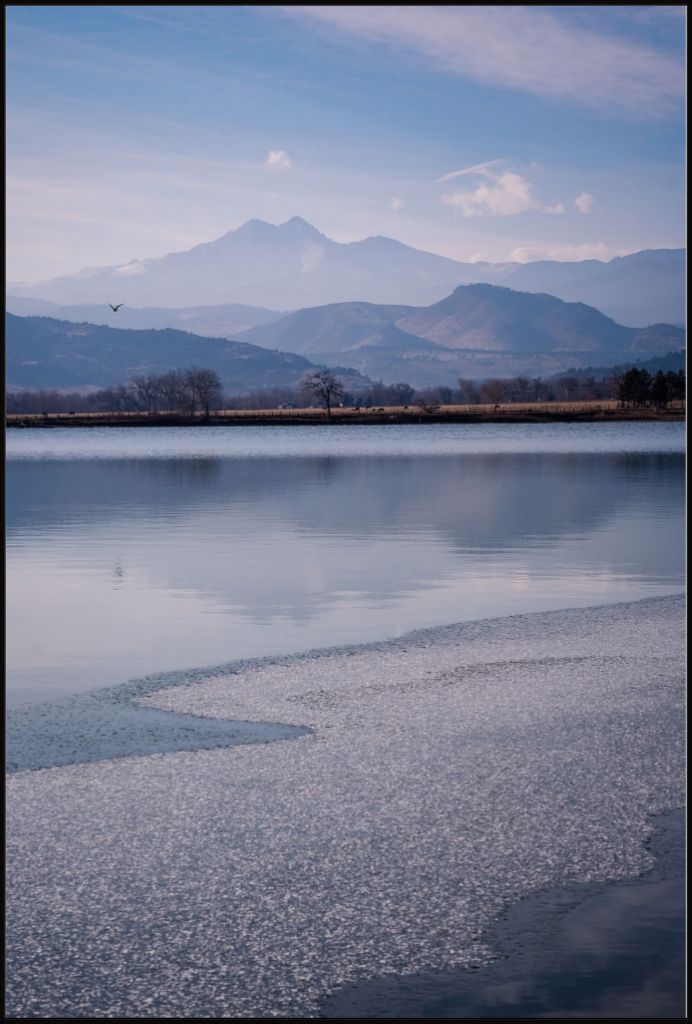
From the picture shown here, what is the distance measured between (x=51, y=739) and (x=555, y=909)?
5.46m

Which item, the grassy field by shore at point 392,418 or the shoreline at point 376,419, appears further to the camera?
the grassy field by shore at point 392,418

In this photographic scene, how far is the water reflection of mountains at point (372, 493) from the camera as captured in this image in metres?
32.2

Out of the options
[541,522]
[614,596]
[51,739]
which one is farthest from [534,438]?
[51,739]

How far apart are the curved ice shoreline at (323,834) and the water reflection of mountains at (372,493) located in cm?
1505

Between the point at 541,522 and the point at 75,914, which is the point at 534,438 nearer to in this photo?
the point at 541,522

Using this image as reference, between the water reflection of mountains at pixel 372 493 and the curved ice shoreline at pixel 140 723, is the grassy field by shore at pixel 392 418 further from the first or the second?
the curved ice shoreline at pixel 140 723

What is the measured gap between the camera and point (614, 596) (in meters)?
19.3

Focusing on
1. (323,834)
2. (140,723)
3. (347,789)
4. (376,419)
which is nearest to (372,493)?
(140,723)

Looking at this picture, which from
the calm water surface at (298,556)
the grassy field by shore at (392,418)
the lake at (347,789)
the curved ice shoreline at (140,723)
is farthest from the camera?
the grassy field by shore at (392,418)

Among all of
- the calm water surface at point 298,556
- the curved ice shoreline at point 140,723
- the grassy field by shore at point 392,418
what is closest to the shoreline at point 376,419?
the grassy field by shore at point 392,418

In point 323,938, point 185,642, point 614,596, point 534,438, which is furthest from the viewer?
point 534,438

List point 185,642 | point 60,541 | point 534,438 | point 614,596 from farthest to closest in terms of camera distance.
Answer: point 534,438 → point 60,541 → point 614,596 → point 185,642

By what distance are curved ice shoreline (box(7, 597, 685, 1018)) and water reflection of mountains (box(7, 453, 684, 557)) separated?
15054 millimetres

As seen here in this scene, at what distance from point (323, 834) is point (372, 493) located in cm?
3405
